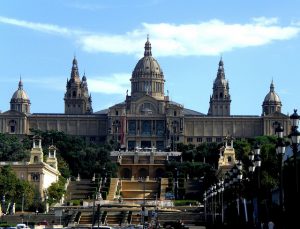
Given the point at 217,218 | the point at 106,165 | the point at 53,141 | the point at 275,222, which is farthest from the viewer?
the point at 53,141

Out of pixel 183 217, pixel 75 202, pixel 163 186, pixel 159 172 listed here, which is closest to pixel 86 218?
pixel 183 217

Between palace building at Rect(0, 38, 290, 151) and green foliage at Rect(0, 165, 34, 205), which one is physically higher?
palace building at Rect(0, 38, 290, 151)

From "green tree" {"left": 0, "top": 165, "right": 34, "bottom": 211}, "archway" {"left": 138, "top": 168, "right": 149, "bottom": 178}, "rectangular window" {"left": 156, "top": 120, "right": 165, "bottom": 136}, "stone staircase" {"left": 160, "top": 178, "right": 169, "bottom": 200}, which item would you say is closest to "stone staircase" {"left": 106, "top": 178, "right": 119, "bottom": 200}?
"stone staircase" {"left": 160, "top": 178, "right": 169, "bottom": 200}

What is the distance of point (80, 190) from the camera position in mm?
134875

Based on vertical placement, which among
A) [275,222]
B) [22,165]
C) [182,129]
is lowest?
[275,222]

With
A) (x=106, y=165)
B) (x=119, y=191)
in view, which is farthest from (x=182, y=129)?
(x=119, y=191)

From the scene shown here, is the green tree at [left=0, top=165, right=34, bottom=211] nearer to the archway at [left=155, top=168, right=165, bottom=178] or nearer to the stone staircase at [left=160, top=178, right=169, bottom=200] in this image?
the stone staircase at [left=160, top=178, right=169, bottom=200]

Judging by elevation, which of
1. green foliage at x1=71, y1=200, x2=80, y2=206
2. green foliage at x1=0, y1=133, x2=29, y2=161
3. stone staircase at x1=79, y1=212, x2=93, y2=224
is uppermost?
green foliage at x1=0, y1=133, x2=29, y2=161

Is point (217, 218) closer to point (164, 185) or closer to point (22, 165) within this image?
point (22, 165)

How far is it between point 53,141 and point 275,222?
421ft

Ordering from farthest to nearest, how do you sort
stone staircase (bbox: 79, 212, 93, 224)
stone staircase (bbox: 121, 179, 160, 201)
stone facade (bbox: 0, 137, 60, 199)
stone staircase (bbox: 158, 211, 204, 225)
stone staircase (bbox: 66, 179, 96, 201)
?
stone staircase (bbox: 121, 179, 160, 201) < stone staircase (bbox: 66, 179, 96, 201) < stone facade (bbox: 0, 137, 60, 199) < stone staircase (bbox: 158, 211, 204, 225) < stone staircase (bbox: 79, 212, 93, 224)

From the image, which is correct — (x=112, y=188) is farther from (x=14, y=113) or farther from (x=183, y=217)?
(x=14, y=113)

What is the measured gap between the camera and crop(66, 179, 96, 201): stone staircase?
131 meters

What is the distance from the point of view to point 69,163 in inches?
6191
